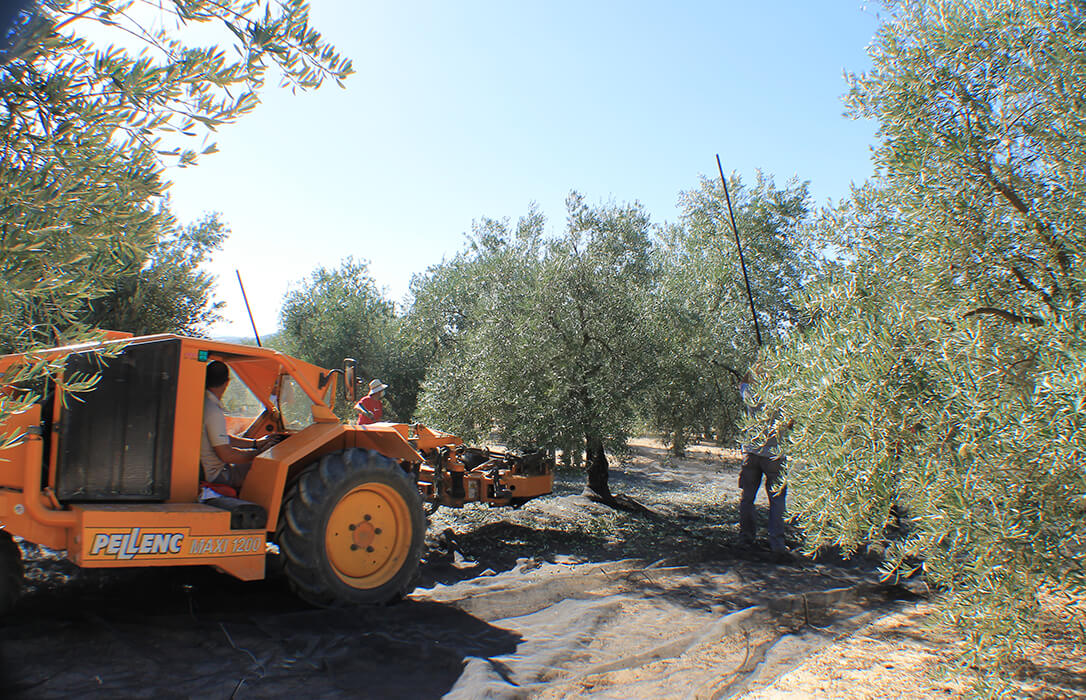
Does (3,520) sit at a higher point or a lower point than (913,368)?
lower

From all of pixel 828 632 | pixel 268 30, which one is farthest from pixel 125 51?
pixel 828 632

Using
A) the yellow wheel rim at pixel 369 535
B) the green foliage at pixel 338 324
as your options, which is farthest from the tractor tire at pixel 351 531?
the green foliage at pixel 338 324

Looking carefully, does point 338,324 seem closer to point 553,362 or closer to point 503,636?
point 553,362

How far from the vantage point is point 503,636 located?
468 cm

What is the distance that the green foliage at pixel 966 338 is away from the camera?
8.96ft

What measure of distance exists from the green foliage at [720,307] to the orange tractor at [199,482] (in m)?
4.84

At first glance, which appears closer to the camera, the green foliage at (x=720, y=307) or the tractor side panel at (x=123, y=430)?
the tractor side panel at (x=123, y=430)

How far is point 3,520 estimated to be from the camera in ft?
13.3

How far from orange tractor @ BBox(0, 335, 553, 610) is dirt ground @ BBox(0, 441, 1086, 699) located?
0.41 metres

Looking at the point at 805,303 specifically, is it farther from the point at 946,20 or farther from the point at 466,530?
the point at 466,530

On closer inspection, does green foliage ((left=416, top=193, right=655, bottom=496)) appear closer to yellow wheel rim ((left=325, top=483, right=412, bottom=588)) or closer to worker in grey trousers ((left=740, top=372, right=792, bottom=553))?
worker in grey trousers ((left=740, top=372, right=792, bottom=553))

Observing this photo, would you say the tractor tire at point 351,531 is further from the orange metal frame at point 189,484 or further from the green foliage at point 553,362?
the green foliage at point 553,362

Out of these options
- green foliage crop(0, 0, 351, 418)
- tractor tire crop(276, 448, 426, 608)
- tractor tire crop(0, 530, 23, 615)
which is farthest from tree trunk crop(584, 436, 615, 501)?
green foliage crop(0, 0, 351, 418)

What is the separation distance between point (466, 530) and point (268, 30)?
6.77 m
